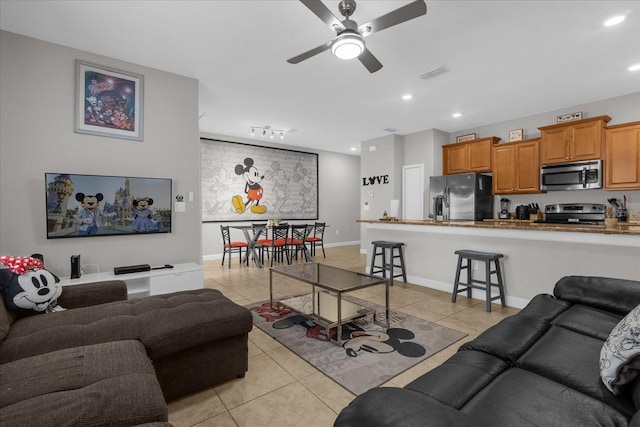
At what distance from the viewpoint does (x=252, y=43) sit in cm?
313

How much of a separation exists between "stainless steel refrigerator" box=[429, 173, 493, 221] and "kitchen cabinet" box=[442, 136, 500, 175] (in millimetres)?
328

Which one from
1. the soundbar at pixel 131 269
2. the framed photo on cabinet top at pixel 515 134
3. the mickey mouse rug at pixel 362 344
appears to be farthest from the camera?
the framed photo on cabinet top at pixel 515 134

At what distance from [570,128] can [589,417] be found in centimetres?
554

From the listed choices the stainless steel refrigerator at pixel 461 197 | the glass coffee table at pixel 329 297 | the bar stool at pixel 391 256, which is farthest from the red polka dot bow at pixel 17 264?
the stainless steel refrigerator at pixel 461 197

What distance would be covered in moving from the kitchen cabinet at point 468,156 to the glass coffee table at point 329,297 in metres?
4.42

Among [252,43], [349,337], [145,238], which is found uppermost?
[252,43]

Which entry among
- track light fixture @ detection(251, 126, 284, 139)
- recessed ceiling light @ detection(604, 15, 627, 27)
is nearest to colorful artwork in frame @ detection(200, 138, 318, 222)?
track light fixture @ detection(251, 126, 284, 139)

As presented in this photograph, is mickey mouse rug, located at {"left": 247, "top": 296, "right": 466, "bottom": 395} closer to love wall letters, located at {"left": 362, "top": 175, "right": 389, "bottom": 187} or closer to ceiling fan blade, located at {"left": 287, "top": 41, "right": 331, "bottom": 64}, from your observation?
ceiling fan blade, located at {"left": 287, "top": 41, "right": 331, "bottom": 64}

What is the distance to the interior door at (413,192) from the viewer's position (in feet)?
22.3

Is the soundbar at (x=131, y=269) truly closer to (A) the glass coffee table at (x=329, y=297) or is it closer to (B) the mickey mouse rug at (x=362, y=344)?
(B) the mickey mouse rug at (x=362, y=344)

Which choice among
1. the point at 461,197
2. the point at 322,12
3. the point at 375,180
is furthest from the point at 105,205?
the point at 461,197

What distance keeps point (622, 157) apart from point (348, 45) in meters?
4.86

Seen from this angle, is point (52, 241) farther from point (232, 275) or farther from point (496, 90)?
point (496, 90)

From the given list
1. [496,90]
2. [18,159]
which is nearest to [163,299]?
[18,159]
